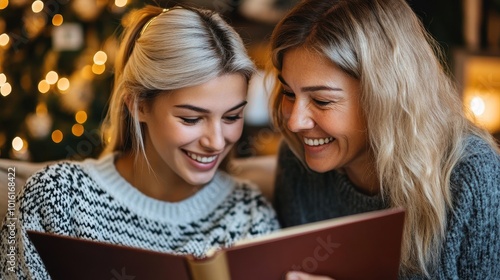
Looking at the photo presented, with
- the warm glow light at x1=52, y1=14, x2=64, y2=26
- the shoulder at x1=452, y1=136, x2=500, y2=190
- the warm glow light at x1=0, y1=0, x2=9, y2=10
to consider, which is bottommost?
the shoulder at x1=452, y1=136, x2=500, y2=190

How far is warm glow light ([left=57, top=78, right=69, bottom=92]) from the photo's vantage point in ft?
8.24

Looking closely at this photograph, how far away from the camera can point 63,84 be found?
2.51m

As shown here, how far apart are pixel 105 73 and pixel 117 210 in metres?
1.11

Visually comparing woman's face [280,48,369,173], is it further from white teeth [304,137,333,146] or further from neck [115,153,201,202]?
neck [115,153,201,202]

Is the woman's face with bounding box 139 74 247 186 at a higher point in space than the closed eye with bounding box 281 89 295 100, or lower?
lower

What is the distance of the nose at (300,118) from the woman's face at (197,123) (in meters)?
0.13

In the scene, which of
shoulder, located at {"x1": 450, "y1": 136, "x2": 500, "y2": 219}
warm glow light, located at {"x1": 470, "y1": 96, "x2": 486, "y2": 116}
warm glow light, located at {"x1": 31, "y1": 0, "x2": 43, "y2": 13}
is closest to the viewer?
shoulder, located at {"x1": 450, "y1": 136, "x2": 500, "y2": 219}

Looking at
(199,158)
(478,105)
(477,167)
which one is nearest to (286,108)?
(199,158)

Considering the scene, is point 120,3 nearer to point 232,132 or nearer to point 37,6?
point 37,6

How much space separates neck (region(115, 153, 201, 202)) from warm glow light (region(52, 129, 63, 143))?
37.8 inches

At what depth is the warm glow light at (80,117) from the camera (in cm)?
252

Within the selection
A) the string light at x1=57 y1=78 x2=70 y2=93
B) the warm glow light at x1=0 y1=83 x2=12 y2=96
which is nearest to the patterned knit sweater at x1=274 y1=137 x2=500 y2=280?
the string light at x1=57 y1=78 x2=70 y2=93

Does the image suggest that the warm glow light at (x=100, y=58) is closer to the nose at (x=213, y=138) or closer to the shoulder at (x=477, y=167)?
the nose at (x=213, y=138)

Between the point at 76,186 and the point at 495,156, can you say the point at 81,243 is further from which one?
the point at 495,156
